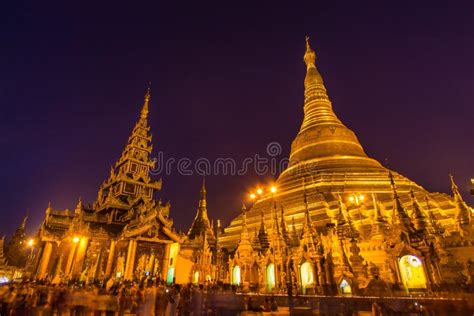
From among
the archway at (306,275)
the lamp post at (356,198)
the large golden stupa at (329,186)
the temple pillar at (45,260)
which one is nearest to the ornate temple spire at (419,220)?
the large golden stupa at (329,186)

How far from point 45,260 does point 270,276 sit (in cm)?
2117

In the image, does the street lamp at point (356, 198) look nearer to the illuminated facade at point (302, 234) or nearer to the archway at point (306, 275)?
the illuminated facade at point (302, 234)

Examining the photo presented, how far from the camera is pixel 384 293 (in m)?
13.5

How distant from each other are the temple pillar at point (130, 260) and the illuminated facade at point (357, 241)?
30.9 feet

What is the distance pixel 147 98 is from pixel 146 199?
71.7 feet

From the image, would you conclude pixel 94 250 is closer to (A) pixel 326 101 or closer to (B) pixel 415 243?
(B) pixel 415 243

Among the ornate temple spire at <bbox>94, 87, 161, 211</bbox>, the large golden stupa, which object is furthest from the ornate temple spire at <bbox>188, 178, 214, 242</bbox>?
the ornate temple spire at <bbox>94, 87, 161, 211</bbox>

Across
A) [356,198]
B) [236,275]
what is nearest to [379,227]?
[356,198]

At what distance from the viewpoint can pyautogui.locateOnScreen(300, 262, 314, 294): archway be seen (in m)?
17.8

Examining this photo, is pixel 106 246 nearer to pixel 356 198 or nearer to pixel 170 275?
pixel 170 275

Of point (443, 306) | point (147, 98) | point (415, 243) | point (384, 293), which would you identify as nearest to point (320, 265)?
point (384, 293)

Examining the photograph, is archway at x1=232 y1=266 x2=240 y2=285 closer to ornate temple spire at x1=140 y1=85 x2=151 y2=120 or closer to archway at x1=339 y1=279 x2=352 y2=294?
archway at x1=339 y1=279 x2=352 y2=294

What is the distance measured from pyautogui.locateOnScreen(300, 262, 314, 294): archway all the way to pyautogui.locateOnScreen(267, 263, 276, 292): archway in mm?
2559

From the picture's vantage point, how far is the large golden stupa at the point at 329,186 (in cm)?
2428
